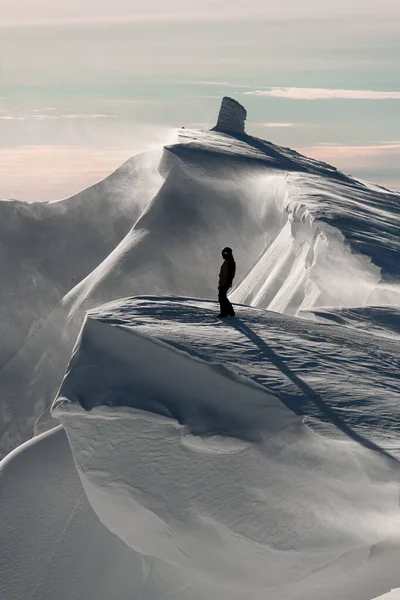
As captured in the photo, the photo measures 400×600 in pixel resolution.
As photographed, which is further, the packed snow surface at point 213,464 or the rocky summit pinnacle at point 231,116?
the rocky summit pinnacle at point 231,116

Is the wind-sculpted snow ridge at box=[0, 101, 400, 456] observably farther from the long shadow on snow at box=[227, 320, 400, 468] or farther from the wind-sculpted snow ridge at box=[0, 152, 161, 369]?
the long shadow on snow at box=[227, 320, 400, 468]

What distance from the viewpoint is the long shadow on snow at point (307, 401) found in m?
10.4

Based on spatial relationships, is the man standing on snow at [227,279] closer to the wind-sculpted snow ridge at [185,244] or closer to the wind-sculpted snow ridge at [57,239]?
the wind-sculpted snow ridge at [185,244]

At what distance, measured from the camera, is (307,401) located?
451 inches

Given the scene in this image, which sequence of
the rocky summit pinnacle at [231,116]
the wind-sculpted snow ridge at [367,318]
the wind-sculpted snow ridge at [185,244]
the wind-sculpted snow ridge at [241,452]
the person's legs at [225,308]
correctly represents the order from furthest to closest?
the rocky summit pinnacle at [231,116] < the wind-sculpted snow ridge at [185,244] < the wind-sculpted snow ridge at [367,318] < the person's legs at [225,308] < the wind-sculpted snow ridge at [241,452]

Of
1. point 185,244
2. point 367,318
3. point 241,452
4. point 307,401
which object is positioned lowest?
point 185,244

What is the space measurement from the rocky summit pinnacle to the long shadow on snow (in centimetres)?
3626

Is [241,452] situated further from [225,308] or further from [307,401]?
[225,308]

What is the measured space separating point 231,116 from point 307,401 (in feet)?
128

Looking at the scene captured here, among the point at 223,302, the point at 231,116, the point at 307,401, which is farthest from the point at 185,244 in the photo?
the point at 307,401

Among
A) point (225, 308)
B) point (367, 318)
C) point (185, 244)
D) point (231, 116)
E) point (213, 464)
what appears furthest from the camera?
point (231, 116)

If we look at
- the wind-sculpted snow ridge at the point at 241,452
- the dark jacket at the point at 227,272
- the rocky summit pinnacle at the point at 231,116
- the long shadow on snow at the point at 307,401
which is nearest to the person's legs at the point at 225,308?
the dark jacket at the point at 227,272

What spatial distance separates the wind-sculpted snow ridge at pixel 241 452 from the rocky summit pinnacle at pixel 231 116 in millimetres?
36091

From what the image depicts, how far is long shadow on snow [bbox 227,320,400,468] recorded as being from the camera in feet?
34.1
